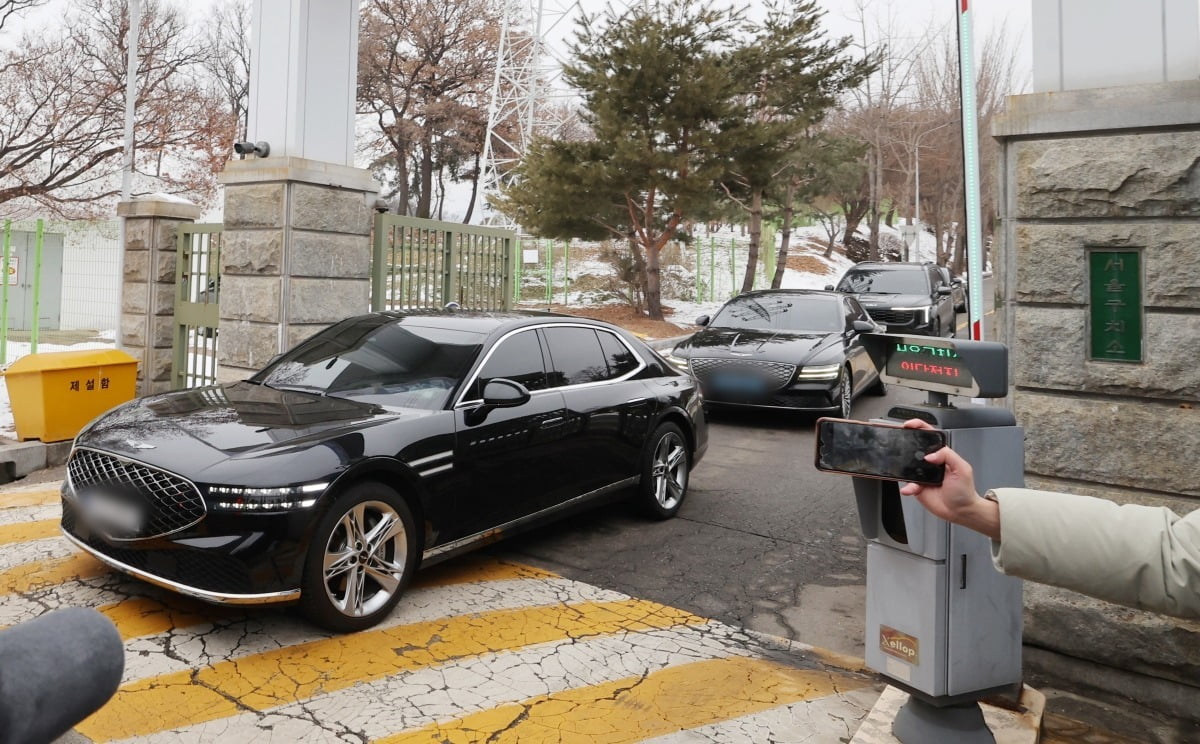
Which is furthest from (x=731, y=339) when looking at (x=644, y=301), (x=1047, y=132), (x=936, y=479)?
(x=644, y=301)

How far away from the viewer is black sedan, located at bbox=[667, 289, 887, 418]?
9.46 metres

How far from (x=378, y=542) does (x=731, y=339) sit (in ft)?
21.7

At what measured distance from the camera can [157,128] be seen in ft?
68.6

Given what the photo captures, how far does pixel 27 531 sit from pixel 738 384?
266 inches

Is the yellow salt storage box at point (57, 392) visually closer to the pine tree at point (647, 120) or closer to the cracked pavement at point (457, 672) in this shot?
the cracked pavement at point (457, 672)

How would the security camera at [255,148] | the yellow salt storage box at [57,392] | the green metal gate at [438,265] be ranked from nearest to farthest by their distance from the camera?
1. the yellow salt storage box at [57,392]
2. the security camera at [255,148]
3. the green metal gate at [438,265]

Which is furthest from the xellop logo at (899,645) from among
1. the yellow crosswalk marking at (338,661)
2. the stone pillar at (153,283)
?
the stone pillar at (153,283)

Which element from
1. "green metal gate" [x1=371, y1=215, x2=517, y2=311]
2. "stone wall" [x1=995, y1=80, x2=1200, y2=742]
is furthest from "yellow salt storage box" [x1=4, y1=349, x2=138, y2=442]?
"stone wall" [x1=995, y1=80, x2=1200, y2=742]

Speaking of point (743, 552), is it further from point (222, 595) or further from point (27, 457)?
point (27, 457)

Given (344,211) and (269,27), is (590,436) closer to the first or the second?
(344,211)

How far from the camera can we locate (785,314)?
10742 mm

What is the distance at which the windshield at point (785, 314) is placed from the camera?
10.5 meters

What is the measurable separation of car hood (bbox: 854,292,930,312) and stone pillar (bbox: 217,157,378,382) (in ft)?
34.3

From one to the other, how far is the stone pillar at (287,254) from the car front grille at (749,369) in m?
3.80
